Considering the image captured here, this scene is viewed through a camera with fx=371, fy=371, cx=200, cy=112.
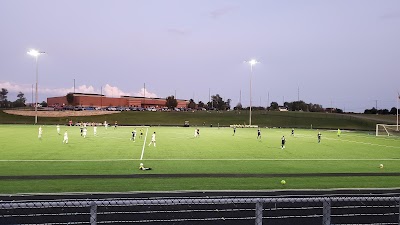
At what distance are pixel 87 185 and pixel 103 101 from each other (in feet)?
446

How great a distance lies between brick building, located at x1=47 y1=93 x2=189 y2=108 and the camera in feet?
461

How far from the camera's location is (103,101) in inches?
5802

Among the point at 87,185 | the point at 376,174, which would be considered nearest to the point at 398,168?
the point at 376,174

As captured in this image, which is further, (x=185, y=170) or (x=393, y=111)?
(x=393, y=111)

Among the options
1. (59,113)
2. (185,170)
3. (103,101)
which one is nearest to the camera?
(185,170)

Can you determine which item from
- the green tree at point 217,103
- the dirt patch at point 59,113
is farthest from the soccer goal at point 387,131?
the green tree at point 217,103

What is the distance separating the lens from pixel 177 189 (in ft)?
49.9

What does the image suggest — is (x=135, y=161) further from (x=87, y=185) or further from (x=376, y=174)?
(x=376, y=174)

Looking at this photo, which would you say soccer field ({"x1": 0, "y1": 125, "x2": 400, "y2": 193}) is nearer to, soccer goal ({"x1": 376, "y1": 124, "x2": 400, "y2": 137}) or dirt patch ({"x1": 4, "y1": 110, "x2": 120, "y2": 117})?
soccer goal ({"x1": 376, "y1": 124, "x2": 400, "y2": 137})

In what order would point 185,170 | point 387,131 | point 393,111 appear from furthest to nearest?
point 393,111
point 387,131
point 185,170

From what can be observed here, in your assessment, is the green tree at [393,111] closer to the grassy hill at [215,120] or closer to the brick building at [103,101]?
the grassy hill at [215,120]

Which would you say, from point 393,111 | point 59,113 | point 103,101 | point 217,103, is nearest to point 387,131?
point 393,111

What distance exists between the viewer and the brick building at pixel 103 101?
140500 millimetres

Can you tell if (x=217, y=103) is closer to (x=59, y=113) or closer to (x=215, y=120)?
(x=215, y=120)
